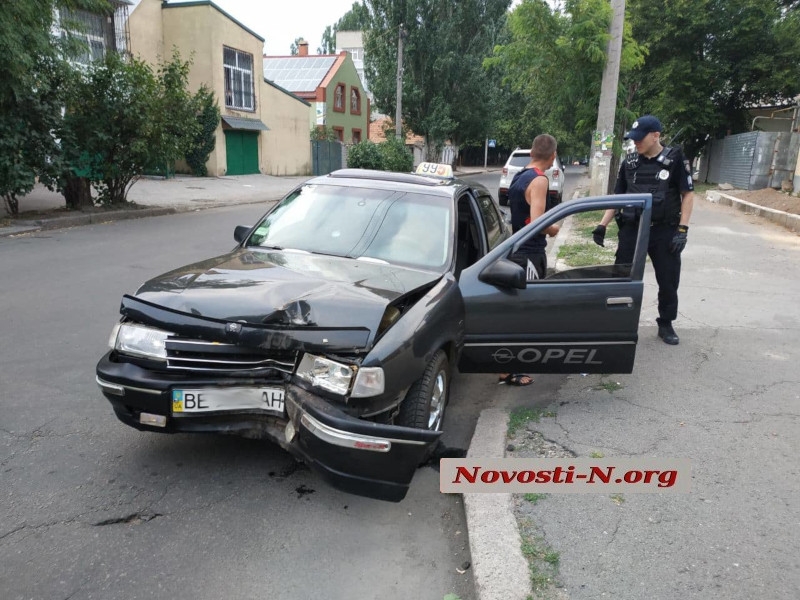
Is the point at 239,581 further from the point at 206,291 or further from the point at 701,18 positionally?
the point at 701,18

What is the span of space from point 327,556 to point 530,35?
45.7 ft

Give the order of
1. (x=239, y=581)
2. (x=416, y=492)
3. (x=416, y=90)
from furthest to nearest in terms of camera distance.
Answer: (x=416, y=90)
(x=416, y=492)
(x=239, y=581)

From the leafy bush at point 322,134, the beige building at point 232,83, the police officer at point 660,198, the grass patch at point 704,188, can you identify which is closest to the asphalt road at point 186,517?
the police officer at point 660,198

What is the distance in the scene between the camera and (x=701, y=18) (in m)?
22.4

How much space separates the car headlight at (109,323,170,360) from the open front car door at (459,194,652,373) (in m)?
1.86

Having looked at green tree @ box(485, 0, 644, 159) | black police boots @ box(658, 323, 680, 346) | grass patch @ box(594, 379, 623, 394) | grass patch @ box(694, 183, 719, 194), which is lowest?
grass patch @ box(594, 379, 623, 394)

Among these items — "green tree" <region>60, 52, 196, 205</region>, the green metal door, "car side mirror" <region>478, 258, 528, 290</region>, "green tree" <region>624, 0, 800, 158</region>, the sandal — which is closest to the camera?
"car side mirror" <region>478, 258, 528, 290</region>

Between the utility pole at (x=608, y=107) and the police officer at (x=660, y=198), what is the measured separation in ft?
29.8

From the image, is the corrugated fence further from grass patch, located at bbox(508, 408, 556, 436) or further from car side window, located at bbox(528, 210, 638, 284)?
grass patch, located at bbox(508, 408, 556, 436)

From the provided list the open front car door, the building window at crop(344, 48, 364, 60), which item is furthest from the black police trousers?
the building window at crop(344, 48, 364, 60)

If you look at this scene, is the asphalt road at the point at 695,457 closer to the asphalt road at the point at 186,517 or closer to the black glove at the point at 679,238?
the asphalt road at the point at 186,517

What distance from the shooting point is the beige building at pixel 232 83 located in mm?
25531

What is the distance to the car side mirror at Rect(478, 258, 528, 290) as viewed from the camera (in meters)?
3.76

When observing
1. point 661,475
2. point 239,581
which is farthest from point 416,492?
point 661,475
